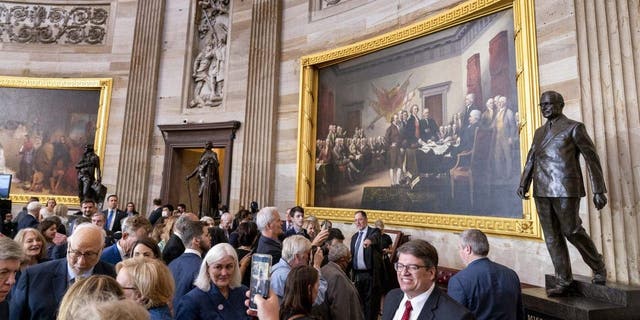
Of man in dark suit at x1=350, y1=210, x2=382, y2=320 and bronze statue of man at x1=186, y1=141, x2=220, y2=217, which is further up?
bronze statue of man at x1=186, y1=141, x2=220, y2=217

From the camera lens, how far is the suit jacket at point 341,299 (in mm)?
3105

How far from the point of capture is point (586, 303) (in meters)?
3.62

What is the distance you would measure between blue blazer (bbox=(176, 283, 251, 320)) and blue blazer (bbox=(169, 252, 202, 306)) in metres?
0.42

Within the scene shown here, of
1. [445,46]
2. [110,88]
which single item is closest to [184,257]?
[445,46]

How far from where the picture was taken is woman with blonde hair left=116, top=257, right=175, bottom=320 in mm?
2002

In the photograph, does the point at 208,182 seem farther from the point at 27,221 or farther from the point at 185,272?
the point at 185,272

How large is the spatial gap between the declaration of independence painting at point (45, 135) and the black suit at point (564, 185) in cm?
1351

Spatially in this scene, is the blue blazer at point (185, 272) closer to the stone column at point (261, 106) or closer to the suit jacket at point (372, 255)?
the suit jacket at point (372, 255)

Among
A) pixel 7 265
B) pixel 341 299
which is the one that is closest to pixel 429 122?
pixel 341 299

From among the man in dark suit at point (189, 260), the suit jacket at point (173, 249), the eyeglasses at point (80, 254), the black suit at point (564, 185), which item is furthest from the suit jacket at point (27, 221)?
the black suit at point (564, 185)

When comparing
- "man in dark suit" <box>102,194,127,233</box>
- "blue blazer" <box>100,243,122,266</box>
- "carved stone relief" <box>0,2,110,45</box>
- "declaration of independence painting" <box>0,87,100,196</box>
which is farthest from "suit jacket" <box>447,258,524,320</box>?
"carved stone relief" <box>0,2,110,45</box>

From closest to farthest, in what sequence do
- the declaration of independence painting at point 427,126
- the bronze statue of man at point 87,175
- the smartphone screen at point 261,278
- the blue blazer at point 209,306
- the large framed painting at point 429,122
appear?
the smartphone screen at point 261,278 < the blue blazer at point 209,306 < the large framed painting at point 429,122 < the declaration of independence painting at point 427,126 < the bronze statue of man at point 87,175

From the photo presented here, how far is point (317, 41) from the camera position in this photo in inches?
420

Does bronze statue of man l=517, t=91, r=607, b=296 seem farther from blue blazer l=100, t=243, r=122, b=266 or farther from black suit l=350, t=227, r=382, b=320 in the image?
blue blazer l=100, t=243, r=122, b=266
